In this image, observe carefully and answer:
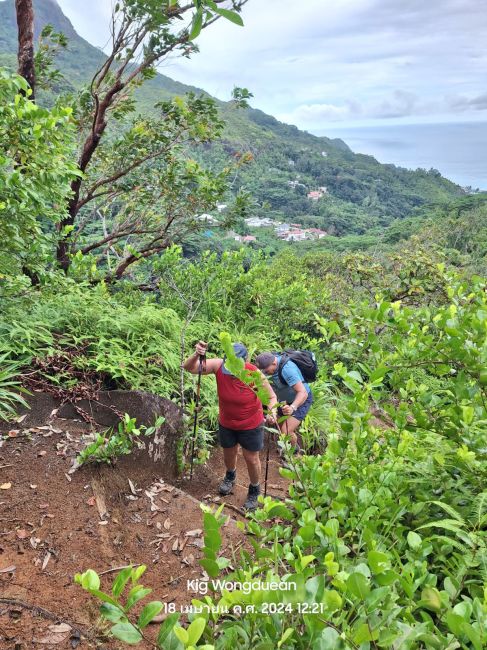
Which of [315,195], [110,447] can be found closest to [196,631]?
[110,447]

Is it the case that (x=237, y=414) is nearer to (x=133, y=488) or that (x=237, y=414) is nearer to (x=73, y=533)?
(x=133, y=488)

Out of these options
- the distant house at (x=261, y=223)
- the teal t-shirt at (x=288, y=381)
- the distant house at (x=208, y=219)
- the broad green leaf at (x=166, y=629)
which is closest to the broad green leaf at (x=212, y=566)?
the broad green leaf at (x=166, y=629)

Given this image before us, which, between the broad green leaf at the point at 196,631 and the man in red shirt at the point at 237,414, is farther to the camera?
the man in red shirt at the point at 237,414

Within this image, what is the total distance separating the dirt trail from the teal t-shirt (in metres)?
1.27

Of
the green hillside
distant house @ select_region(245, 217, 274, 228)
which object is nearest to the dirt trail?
the green hillside

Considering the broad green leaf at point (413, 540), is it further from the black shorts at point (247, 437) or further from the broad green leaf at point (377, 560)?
the black shorts at point (247, 437)

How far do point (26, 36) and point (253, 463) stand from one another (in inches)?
216

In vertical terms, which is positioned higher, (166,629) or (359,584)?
(359,584)

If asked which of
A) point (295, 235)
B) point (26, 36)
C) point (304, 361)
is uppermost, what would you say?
point (295, 235)

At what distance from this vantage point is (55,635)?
7.29 feet

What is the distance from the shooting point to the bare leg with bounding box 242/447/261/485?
13.8ft

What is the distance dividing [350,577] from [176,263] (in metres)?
6.12

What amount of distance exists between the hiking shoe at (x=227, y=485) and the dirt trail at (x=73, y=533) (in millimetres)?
308

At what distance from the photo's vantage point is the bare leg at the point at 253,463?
4219 mm
